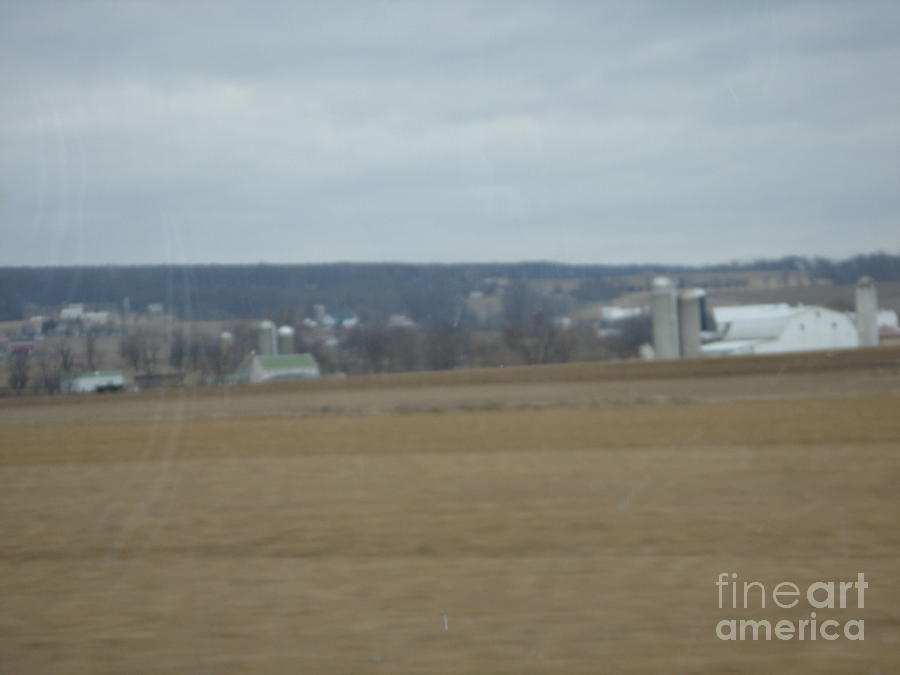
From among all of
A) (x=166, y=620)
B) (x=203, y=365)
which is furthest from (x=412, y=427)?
(x=166, y=620)

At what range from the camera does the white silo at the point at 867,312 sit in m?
28.9

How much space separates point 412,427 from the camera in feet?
69.0

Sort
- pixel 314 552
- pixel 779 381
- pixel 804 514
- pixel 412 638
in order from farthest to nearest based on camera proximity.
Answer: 1. pixel 779 381
2. pixel 804 514
3. pixel 314 552
4. pixel 412 638

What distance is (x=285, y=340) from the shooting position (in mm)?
27547

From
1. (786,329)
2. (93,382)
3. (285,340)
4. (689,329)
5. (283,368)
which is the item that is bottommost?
(283,368)

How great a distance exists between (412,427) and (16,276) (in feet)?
30.2

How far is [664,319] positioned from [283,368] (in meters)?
16.5

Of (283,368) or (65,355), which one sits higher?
(65,355)

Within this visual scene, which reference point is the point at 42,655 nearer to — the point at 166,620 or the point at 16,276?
the point at 166,620

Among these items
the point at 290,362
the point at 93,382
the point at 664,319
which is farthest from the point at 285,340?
the point at 664,319

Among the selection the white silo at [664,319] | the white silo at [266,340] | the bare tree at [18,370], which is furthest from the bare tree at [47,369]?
the white silo at [664,319]

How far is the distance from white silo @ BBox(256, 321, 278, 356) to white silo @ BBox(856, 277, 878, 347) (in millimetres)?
17650

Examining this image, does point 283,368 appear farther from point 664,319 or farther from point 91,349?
point 664,319

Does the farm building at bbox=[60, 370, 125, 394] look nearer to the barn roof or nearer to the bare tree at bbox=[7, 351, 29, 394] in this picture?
the bare tree at bbox=[7, 351, 29, 394]
